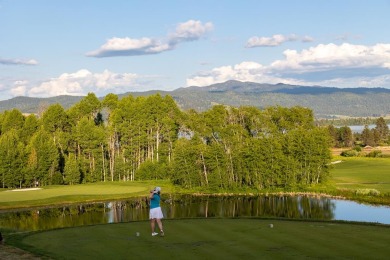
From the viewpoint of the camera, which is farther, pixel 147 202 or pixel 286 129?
pixel 286 129

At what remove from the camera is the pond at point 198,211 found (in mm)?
42469

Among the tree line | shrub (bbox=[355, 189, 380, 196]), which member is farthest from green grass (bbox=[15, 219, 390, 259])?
the tree line

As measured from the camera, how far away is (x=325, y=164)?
234 feet

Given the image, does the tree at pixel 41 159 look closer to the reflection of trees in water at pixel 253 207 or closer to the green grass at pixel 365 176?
the reflection of trees in water at pixel 253 207

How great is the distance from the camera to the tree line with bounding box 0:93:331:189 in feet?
233

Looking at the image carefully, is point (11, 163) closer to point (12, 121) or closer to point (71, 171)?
point (71, 171)

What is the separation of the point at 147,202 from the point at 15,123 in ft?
129

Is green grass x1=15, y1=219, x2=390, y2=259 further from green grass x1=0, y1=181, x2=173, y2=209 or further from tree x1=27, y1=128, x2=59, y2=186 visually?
tree x1=27, y1=128, x2=59, y2=186

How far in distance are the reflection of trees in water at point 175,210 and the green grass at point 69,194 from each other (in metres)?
2.74

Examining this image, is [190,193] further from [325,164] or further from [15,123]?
[15,123]

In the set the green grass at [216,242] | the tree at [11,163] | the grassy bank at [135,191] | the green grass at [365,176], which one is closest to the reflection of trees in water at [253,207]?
the grassy bank at [135,191]

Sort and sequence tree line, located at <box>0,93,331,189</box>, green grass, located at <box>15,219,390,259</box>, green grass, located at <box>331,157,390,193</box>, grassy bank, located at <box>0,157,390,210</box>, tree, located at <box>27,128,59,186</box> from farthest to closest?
tree, located at <box>27,128,59,186</box>
tree line, located at <box>0,93,331,189</box>
green grass, located at <box>331,157,390,193</box>
grassy bank, located at <box>0,157,390,210</box>
green grass, located at <box>15,219,390,259</box>

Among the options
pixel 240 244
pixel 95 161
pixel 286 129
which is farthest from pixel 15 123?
pixel 240 244

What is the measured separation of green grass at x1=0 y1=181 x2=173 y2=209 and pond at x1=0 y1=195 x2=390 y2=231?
101 inches
